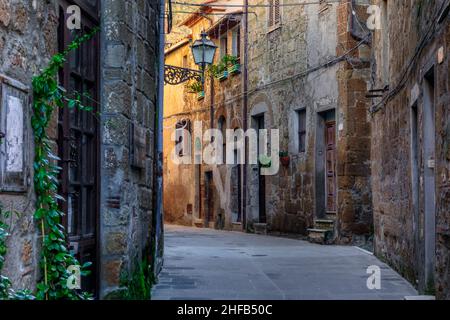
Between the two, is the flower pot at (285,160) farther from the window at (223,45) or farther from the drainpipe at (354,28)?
the window at (223,45)

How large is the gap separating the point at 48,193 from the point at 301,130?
14.0 m

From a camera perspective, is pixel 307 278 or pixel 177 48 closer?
pixel 307 278

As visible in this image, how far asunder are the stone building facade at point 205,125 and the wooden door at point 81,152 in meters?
14.7

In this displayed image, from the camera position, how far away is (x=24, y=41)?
11.9 ft

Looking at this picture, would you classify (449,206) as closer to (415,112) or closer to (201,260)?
(415,112)

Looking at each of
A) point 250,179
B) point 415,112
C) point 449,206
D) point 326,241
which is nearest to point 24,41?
point 449,206

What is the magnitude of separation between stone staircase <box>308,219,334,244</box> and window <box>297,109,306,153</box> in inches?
80.2

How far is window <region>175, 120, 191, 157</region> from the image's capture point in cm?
2584

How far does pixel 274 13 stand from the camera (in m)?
19.3

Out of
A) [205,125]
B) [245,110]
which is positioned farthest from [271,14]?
[205,125]

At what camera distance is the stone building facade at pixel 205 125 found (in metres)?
21.9

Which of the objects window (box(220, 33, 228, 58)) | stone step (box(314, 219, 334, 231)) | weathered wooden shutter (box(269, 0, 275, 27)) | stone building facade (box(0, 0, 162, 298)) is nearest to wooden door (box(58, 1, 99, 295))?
stone building facade (box(0, 0, 162, 298))

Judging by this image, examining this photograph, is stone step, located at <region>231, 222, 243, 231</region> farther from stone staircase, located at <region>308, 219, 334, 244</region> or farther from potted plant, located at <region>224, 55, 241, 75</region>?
stone staircase, located at <region>308, 219, 334, 244</region>
